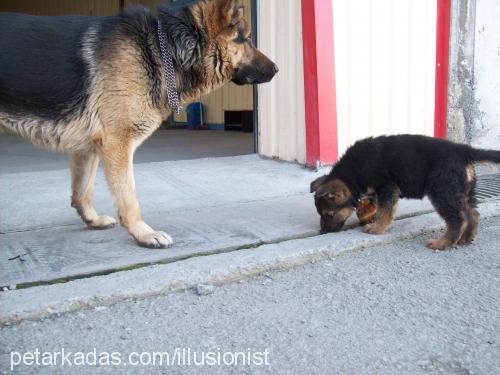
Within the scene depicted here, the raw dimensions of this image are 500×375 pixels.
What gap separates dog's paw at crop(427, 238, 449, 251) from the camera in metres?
3.16

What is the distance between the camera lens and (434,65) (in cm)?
605

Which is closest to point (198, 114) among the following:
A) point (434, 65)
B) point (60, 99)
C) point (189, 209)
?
point (434, 65)

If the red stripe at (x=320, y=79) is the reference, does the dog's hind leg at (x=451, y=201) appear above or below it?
below

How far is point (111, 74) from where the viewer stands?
295 centimetres

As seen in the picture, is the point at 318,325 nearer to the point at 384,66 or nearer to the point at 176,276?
the point at 176,276

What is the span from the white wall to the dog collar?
4.55 metres

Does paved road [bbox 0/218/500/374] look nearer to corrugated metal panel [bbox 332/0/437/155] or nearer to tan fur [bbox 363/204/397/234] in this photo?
tan fur [bbox 363/204/397/234]

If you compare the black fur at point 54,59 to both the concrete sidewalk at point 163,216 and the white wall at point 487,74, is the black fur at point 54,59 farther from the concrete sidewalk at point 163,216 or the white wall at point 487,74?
the white wall at point 487,74

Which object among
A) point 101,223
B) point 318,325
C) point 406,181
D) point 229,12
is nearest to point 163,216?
point 101,223

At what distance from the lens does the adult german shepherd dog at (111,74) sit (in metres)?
2.88

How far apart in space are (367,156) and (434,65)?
127 inches

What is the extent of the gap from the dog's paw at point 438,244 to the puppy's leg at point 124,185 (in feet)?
5.80

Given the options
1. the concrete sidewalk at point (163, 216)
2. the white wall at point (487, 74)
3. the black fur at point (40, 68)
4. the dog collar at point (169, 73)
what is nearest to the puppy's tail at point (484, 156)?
the concrete sidewalk at point (163, 216)

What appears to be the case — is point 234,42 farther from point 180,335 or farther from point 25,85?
→ point 180,335
